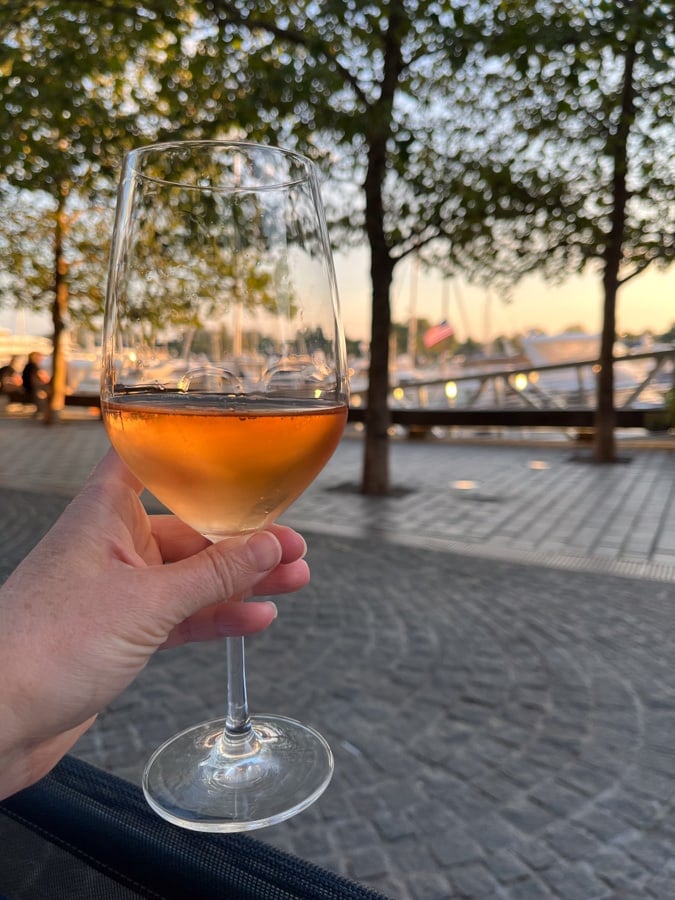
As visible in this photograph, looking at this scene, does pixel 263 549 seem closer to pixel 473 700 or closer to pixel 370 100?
pixel 473 700

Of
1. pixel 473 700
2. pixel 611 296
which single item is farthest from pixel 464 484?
pixel 473 700

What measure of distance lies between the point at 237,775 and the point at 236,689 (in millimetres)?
155

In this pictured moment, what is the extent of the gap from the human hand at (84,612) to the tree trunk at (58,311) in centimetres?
1771

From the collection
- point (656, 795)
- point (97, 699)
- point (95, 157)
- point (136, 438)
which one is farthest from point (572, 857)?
point (95, 157)

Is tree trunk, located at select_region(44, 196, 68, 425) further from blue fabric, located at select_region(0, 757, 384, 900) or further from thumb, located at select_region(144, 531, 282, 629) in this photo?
blue fabric, located at select_region(0, 757, 384, 900)

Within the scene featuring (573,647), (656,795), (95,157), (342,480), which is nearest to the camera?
(656,795)

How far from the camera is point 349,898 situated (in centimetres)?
68

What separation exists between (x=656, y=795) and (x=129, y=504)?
90.8 inches

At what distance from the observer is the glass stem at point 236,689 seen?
1.07 meters

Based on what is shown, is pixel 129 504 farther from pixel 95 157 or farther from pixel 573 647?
pixel 95 157

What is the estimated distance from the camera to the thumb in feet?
3.27

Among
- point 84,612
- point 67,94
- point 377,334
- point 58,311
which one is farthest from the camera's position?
point 58,311

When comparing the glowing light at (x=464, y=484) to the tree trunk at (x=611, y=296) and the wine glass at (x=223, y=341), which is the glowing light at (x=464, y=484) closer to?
the tree trunk at (x=611, y=296)

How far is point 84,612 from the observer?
971 millimetres
